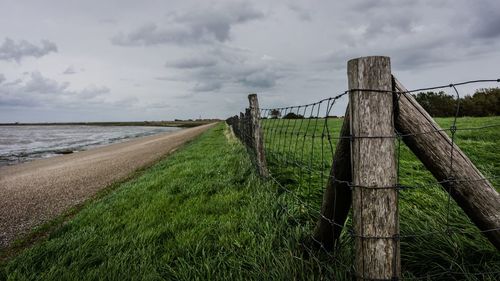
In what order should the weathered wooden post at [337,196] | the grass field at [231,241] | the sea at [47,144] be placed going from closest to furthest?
the weathered wooden post at [337,196] → the grass field at [231,241] → the sea at [47,144]

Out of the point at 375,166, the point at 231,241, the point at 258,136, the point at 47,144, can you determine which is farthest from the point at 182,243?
the point at 47,144

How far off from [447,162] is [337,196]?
88cm

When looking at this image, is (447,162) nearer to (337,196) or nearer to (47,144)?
(337,196)

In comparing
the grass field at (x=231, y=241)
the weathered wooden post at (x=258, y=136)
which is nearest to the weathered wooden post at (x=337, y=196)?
the grass field at (x=231, y=241)

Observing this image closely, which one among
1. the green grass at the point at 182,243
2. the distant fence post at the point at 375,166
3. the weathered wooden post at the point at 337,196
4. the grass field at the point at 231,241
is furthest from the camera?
the green grass at the point at 182,243

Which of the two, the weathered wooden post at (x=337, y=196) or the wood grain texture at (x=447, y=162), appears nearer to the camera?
the wood grain texture at (x=447, y=162)

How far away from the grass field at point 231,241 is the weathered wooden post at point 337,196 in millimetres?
186

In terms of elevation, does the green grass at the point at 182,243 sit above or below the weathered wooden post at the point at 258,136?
below

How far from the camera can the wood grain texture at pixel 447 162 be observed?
2.22 meters

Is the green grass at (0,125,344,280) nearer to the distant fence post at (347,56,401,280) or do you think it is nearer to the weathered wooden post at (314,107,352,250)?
the weathered wooden post at (314,107,352,250)

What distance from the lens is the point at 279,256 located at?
3.27 metres

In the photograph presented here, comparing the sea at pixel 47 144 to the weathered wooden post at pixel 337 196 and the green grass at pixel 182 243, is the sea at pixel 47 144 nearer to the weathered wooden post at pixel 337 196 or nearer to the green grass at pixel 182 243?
the green grass at pixel 182 243

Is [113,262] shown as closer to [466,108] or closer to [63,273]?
[63,273]

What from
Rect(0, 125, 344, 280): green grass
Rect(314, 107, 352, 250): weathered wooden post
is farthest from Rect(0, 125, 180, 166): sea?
Rect(314, 107, 352, 250): weathered wooden post
